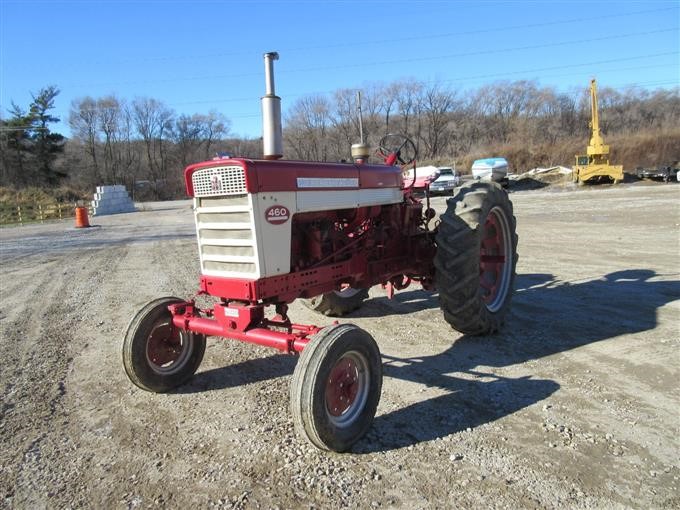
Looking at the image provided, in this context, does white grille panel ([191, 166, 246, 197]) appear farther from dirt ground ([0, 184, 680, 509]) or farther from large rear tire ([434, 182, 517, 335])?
large rear tire ([434, 182, 517, 335])

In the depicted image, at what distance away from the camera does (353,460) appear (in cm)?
278

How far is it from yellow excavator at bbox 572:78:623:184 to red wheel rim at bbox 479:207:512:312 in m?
27.3

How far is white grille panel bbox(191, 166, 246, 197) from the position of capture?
10.5 feet

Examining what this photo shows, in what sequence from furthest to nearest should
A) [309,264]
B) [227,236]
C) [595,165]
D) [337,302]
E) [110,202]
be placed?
1. [110,202]
2. [595,165]
3. [337,302]
4. [309,264]
5. [227,236]

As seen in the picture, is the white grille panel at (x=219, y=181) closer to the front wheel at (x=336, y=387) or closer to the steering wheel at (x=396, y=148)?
the front wheel at (x=336, y=387)

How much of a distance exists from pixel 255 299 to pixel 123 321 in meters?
3.13

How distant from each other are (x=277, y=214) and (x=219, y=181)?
447mm

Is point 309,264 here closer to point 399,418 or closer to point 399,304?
point 399,418

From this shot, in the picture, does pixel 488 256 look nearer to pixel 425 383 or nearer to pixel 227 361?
pixel 425 383

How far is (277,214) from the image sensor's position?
131 inches

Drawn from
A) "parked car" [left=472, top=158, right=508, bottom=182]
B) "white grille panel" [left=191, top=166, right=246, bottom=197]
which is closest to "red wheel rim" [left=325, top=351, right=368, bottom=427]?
"white grille panel" [left=191, top=166, right=246, bottom=197]

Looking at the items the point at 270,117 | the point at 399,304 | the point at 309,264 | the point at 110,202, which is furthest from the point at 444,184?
the point at 270,117

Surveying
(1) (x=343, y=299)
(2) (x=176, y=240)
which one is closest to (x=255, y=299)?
(1) (x=343, y=299)

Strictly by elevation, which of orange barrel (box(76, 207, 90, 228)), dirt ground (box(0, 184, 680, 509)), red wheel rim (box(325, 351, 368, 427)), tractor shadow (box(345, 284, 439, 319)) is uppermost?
orange barrel (box(76, 207, 90, 228))
